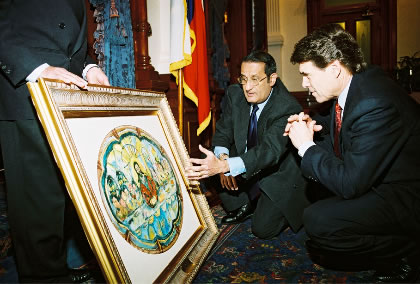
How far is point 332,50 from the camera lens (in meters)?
1.73

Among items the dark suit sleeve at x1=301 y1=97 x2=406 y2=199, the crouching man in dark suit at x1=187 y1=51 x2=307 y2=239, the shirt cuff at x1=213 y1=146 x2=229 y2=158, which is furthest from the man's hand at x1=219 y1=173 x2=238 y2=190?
the dark suit sleeve at x1=301 y1=97 x2=406 y2=199

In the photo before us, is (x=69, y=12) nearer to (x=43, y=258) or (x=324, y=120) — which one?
(x=43, y=258)

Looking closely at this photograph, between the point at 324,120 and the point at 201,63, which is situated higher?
the point at 201,63

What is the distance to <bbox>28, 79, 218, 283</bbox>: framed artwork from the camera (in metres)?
1.03

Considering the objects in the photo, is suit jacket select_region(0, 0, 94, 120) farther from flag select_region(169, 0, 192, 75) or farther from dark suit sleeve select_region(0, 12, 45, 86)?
flag select_region(169, 0, 192, 75)

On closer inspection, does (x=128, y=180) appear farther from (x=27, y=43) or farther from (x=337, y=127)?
(x=337, y=127)

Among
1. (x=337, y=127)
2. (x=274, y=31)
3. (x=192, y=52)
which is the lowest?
(x=337, y=127)

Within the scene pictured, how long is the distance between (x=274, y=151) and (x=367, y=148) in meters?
0.84

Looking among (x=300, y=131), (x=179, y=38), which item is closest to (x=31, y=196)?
(x=300, y=131)

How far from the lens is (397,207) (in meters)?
1.61

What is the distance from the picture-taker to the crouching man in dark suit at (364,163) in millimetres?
1525

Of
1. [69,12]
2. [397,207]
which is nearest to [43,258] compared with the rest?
[69,12]

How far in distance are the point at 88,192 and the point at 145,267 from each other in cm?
38

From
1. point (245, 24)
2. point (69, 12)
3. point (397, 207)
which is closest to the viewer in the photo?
point (69, 12)
